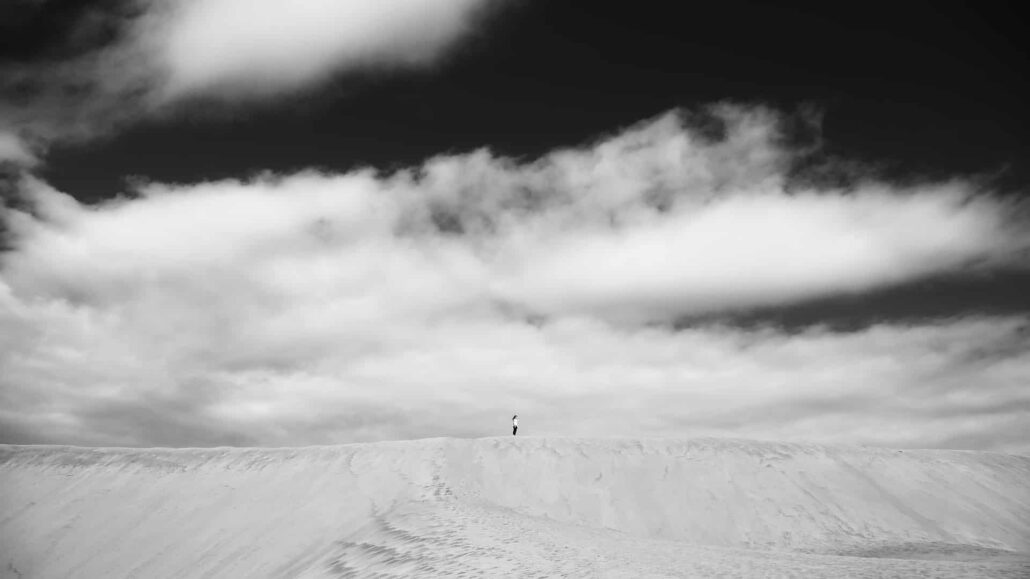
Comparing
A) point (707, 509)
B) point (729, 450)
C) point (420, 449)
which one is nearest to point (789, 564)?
point (707, 509)

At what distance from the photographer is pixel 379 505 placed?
22734 mm

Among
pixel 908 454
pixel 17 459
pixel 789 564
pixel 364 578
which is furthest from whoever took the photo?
pixel 17 459

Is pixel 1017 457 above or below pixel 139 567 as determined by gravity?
above

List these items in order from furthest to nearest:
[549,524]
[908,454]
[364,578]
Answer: [908,454], [549,524], [364,578]

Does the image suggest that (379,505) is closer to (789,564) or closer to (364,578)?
(364,578)

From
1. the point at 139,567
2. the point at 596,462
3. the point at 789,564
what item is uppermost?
the point at 596,462

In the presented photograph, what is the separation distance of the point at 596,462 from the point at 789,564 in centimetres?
1607

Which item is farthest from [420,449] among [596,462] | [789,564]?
[789,564]

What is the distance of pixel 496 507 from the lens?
2184cm

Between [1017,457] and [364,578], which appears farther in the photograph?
[1017,457]

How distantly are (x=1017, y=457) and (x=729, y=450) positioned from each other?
14879 millimetres

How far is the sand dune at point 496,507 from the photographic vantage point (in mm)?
17094

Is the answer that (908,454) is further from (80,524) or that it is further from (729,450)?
(80,524)

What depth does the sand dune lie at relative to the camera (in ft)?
56.1
